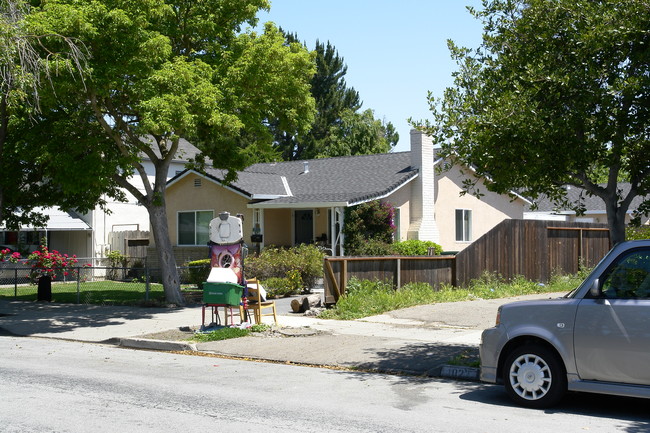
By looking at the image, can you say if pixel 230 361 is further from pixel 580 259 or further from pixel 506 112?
pixel 580 259

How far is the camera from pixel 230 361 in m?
12.2

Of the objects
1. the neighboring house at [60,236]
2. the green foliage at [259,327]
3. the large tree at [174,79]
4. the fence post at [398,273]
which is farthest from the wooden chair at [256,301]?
the neighboring house at [60,236]

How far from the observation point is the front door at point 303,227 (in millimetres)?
28672

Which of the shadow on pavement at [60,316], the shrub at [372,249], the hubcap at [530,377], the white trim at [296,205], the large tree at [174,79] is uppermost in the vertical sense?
the large tree at [174,79]

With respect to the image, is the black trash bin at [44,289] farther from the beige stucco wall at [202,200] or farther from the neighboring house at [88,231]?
the neighboring house at [88,231]

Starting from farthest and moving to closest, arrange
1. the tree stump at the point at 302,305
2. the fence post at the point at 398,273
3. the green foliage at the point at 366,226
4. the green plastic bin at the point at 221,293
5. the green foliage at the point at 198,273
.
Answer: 1. the green foliage at the point at 366,226
2. the green foliage at the point at 198,273
3. the fence post at the point at 398,273
4. the tree stump at the point at 302,305
5. the green plastic bin at the point at 221,293

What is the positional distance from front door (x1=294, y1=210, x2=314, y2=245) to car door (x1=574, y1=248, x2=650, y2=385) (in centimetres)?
2080

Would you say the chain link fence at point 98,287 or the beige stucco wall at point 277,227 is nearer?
the chain link fence at point 98,287

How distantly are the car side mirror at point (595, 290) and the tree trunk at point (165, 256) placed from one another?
542 inches

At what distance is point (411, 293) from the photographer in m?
18.2

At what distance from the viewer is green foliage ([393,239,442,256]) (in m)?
26.2

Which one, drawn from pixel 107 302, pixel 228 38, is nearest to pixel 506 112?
pixel 228 38

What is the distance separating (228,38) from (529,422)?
1515 centimetres

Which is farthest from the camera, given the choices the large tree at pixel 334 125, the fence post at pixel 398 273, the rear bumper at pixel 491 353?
the large tree at pixel 334 125
